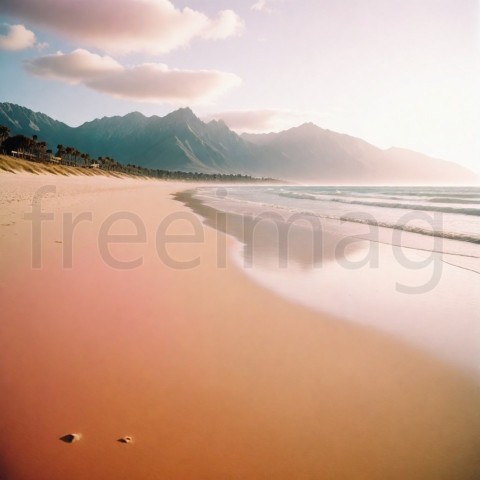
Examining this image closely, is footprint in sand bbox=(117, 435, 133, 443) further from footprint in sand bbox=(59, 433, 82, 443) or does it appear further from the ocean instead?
the ocean

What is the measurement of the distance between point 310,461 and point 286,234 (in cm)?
1349

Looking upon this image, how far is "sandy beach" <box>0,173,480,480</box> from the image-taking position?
273cm

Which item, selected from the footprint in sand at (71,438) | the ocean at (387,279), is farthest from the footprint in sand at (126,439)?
the ocean at (387,279)

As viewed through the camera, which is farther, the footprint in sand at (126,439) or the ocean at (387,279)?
the ocean at (387,279)

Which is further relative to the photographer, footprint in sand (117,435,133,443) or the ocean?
the ocean

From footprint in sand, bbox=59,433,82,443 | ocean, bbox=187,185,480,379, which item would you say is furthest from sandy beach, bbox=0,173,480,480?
ocean, bbox=187,185,480,379

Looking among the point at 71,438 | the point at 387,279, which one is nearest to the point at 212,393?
the point at 71,438

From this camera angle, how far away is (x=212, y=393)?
361 centimetres

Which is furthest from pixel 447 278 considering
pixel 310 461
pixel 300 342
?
pixel 310 461

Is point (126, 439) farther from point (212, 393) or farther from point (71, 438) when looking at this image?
point (212, 393)

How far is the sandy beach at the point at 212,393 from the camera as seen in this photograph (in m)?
2.73

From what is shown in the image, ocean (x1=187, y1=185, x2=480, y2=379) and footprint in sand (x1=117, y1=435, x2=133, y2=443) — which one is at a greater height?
ocean (x1=187, y1=185, x2=480, y2=379)

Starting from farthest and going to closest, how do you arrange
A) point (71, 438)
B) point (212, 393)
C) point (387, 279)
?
point (387, 279) → point (212, 393) → point (71, 438)

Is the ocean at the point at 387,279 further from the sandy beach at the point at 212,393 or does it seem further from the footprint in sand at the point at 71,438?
the footprint in sand at the point at 71,438
